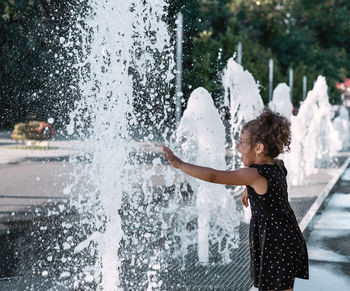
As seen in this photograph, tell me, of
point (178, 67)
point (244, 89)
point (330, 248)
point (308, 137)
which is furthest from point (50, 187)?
point (330, 248)

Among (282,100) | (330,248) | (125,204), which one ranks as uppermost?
(282,100)

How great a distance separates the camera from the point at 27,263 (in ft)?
17.2

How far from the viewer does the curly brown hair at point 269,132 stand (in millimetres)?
3039

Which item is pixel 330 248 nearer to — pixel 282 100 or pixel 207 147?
pixel 207 147

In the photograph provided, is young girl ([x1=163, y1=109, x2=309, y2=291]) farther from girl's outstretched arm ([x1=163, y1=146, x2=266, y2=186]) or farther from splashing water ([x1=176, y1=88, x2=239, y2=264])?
splashing water ([x1=176, y1=88, x2=239, y2=264])

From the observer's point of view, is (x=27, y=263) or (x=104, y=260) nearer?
(x=104, y=260)

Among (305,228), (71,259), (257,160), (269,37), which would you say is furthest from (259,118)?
(269,37)

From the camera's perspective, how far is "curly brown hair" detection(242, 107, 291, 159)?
9.97 ft

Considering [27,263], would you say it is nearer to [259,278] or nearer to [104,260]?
[104,260]

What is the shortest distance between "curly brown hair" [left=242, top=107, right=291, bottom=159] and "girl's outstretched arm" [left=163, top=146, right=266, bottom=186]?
0.16 metres

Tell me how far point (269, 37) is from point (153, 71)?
33.8 m

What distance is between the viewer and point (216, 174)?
2.90 metres

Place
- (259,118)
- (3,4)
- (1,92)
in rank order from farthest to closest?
(3,4) < (1,92) < (259,118)

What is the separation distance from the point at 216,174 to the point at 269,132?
38cm
